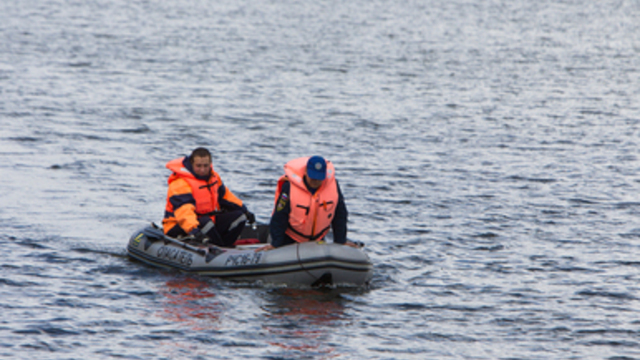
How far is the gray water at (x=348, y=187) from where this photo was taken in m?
9.95

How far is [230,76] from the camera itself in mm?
34625

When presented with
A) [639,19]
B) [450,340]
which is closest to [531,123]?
[450,340]

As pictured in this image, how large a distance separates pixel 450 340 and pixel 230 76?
26039 millimetres

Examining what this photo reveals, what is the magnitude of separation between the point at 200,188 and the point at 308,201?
5.94ft

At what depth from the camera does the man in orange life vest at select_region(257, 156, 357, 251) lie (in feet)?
35.4

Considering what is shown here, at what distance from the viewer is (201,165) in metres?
11.6

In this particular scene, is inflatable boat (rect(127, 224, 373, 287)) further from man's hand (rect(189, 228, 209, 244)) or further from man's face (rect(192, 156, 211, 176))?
man's face (rect(192, 156, 211, 176))

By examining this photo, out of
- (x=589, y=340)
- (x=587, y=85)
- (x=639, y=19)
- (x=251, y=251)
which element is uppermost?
(x=639, y=19)

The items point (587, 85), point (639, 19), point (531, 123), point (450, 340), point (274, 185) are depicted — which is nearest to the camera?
point (450, 340)

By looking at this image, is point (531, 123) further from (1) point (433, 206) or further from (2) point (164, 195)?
(2) point (164, 195)

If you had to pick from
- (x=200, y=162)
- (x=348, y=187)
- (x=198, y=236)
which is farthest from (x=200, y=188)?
(x=348, y=187)

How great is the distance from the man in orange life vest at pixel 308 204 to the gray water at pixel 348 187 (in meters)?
0.78

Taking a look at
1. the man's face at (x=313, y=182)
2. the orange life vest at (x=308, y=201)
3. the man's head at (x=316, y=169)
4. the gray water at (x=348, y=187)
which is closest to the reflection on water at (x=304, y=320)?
the gray water at (x=348, y=187)

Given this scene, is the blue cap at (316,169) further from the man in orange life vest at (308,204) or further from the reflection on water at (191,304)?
the reflection on water at (191,304)
